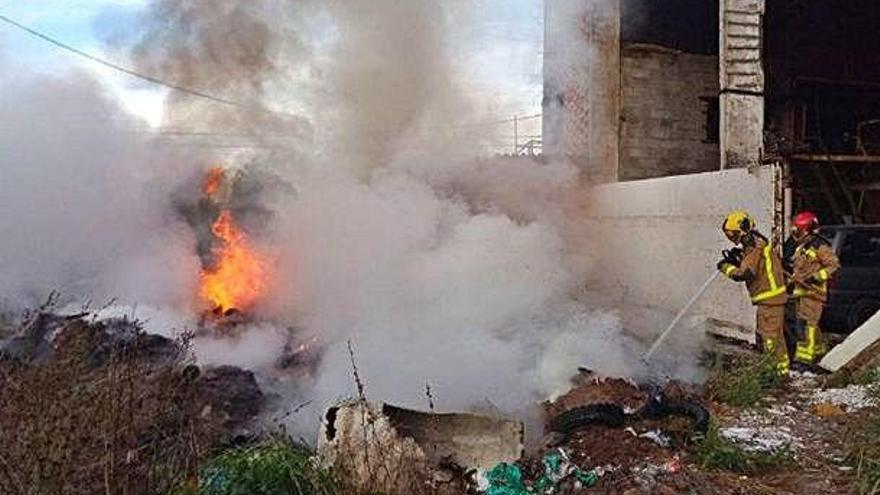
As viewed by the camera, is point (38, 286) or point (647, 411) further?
point (38, 286)

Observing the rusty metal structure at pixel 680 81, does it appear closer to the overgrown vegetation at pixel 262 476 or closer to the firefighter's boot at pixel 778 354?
the firefighter's boot at pixel 778 354

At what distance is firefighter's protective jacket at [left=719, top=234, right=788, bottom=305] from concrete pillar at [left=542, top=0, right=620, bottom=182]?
713 centimetres

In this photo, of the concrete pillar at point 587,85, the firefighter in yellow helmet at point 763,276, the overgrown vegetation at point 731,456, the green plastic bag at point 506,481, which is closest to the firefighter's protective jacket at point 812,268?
the firefighter in yellow helmet at point 763,276

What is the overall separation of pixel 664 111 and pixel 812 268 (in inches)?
298

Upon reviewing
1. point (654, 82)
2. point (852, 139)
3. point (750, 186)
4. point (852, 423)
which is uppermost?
point (654, 82)

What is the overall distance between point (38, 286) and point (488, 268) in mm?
6473

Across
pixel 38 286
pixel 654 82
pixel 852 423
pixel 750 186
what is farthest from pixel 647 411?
pixel 654 82

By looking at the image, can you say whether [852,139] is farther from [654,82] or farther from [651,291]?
[651,291]

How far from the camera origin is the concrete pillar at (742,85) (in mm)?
10922

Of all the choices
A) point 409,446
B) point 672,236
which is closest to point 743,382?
point 409,446

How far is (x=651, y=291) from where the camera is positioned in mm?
12531

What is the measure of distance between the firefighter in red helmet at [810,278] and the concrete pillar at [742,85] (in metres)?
2.87

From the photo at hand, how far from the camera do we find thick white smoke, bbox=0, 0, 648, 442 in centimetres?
877

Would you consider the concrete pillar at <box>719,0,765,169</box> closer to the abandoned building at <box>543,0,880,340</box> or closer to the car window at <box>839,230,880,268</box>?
the car window at <box>839,230,880,268</box>
